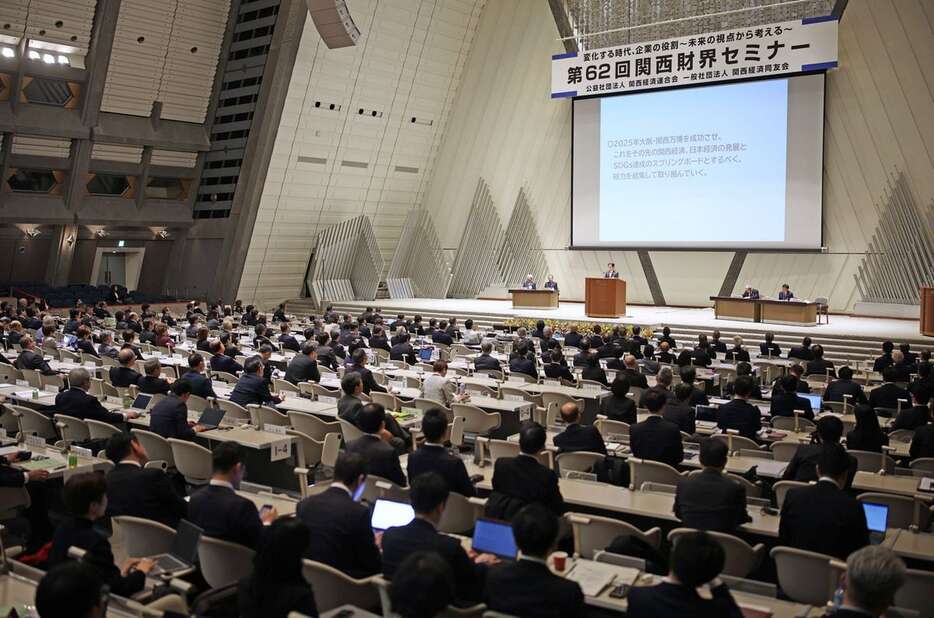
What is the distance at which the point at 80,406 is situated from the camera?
8.02 meters

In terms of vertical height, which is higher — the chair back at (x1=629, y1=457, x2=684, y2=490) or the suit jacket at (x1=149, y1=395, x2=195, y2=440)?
the chair back at (x1=629, y1=457, x2=684, y2=490)

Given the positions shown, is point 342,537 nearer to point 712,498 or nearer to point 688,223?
point 712,498

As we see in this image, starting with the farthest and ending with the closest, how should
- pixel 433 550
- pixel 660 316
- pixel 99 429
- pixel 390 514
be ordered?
1. pixel 660 316
2. pixel 99 429
3. pixel 390 514
4. pixel 433 550

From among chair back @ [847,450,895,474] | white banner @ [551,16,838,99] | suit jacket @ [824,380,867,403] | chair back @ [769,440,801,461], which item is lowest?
chair back @ [769,440,801,461]

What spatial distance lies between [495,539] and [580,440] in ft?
7.77

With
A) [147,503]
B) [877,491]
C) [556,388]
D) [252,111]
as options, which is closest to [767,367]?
[556,388]

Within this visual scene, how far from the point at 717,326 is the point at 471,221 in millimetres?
9584

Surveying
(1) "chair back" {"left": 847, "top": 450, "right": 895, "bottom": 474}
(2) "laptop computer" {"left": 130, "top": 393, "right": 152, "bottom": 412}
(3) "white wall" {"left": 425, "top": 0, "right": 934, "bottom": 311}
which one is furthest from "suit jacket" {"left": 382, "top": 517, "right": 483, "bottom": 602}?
(3) "white wall" {"left": 425, "top": 0, "right": 934, "bottom": 311}

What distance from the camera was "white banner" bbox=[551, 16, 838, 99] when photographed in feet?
64.2

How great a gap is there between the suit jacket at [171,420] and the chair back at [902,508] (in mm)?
5165

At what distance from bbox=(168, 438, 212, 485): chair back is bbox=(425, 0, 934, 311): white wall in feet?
57.1

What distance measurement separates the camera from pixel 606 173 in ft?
76.7

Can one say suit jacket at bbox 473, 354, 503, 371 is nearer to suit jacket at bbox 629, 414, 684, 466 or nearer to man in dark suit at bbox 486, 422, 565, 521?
suit jacket at bbox 629, 414, 684, 466

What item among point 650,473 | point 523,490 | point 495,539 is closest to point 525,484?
point 523,490
